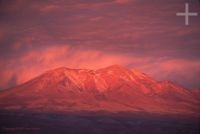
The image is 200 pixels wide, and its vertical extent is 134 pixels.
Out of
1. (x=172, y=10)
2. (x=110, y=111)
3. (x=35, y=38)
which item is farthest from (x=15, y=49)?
(x=172, y=10)

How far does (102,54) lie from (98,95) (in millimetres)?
1181

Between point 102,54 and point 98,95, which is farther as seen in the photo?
point 98,95

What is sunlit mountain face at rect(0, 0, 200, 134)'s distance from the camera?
48.9 ft

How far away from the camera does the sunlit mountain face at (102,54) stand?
14914 mm

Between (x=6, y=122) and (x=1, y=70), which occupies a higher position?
(x=1, y=70)

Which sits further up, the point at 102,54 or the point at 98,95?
the point at 102,54

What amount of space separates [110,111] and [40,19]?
3.25 m

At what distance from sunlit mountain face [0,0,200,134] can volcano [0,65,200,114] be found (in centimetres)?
3

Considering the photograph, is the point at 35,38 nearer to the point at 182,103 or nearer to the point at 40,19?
the point at 40,19

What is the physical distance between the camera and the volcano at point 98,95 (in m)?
14.8

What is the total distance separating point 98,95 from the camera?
15273 mm

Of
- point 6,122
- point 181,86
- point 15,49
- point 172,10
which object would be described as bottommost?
point 6,122

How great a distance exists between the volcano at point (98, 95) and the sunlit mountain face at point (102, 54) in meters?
0.03

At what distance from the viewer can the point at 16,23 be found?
15.1 metres
